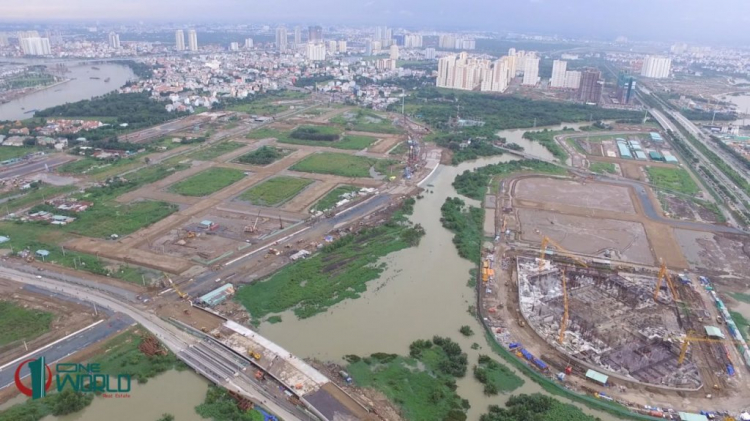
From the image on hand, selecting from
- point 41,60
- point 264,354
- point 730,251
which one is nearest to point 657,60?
point 730,251

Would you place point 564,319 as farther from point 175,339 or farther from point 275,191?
point 275,191

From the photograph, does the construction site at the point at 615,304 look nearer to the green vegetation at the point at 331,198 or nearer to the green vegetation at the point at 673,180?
the green vegetation at the point at 673,180

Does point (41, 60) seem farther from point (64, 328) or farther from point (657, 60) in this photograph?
point (657, 60)

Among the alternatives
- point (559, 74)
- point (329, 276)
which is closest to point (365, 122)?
point (329, 276)

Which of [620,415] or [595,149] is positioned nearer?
[620,415]

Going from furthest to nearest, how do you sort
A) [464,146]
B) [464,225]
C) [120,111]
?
[120,111] < [464,146] < [464,225]

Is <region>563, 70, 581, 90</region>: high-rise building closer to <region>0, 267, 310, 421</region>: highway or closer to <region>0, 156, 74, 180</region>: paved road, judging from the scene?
<region>0, 156, 74, 180</region>: paved road

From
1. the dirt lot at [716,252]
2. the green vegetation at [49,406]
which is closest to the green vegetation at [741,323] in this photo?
the dirt lot at [716,252]
